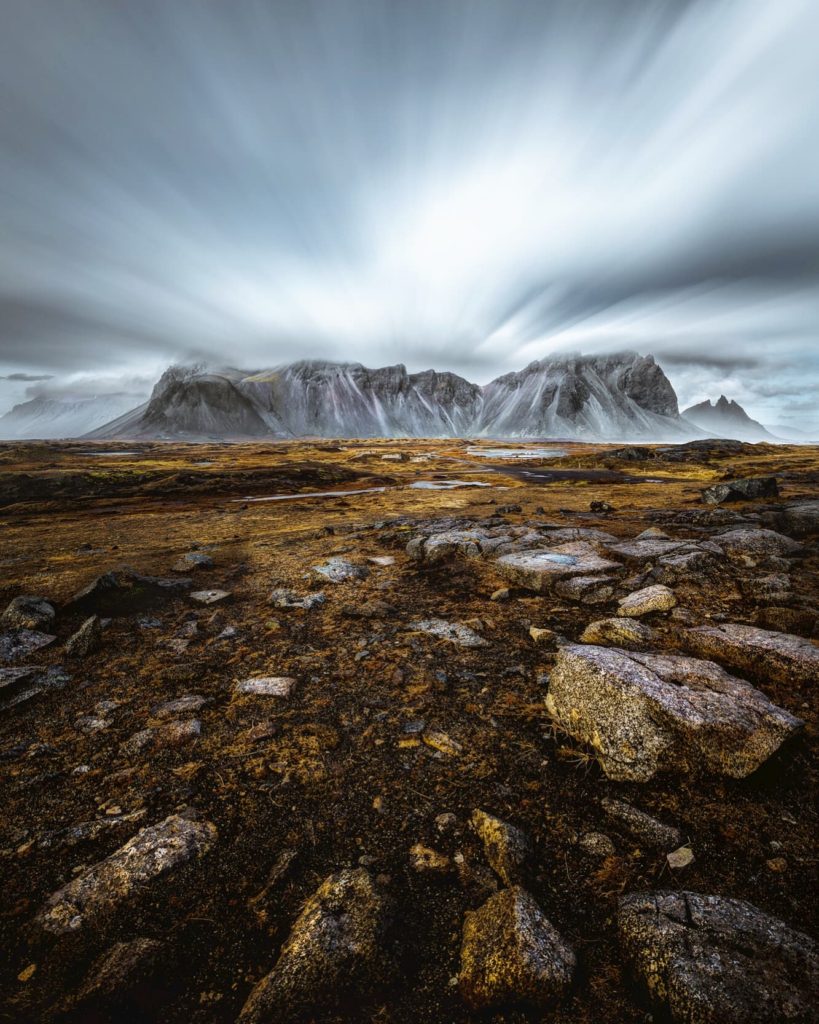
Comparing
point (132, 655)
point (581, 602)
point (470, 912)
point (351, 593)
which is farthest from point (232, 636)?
point (581, 602)

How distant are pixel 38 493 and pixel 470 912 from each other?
42827 millimetres

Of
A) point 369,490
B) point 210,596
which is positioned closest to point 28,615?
point 210,596

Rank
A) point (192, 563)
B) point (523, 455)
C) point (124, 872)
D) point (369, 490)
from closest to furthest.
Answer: point (124, 872) < point (192, 563) < point (369, 490) < point (523, 455)

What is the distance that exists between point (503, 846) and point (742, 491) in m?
30.2

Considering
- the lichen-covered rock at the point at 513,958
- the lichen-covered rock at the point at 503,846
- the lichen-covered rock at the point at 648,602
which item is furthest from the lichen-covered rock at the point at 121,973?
the lichen-covered rock at the point at 648,602

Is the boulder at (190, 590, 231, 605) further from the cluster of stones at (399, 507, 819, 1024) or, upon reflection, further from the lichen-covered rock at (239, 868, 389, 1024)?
the cluster of stones at (399, 507, 819, 1024)

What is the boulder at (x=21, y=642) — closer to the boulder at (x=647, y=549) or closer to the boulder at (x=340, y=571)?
the boulder at (x=340, y=571)

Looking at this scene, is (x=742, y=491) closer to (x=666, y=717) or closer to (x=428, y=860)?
(x=666, y=717)

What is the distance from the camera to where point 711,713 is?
4539 millimetres

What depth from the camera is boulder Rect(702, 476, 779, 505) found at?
2605 cm

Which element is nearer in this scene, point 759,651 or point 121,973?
point 121,973

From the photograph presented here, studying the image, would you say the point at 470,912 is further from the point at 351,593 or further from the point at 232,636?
the point at 351,593

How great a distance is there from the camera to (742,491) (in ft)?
85.8

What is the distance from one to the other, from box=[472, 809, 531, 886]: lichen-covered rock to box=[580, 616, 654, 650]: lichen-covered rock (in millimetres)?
4127
